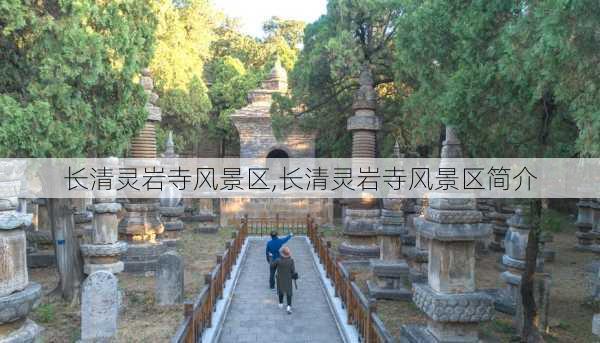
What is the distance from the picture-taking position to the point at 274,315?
8.54 m

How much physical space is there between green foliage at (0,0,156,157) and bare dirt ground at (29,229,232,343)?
3435 millimetres

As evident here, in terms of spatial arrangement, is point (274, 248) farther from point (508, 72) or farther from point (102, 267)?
point (508, 72)

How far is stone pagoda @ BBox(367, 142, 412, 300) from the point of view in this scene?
31.9ft

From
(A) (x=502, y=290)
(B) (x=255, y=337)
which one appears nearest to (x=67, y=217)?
(B) (x=255, y=337)

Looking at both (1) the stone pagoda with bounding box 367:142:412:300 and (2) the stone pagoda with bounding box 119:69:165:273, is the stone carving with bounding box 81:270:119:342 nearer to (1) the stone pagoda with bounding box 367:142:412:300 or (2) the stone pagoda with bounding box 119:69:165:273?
(2) the stone pagoda with bounding box 119:69:165:273

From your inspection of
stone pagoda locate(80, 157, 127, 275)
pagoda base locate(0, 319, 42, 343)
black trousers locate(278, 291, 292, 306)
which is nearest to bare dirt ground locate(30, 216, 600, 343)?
stone pagoda locate(80, 157, 127, 275)

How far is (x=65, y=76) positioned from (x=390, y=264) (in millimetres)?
7776

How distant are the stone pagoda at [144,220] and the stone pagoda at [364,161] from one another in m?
6.05

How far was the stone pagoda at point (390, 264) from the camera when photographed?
973 centimetres

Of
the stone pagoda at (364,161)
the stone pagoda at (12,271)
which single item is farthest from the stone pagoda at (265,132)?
the stone pagoda at (12,271)

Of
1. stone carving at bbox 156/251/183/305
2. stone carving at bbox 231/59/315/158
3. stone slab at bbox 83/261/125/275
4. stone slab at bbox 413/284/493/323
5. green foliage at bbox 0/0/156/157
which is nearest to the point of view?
stone slab at bbox 413/284/493/323

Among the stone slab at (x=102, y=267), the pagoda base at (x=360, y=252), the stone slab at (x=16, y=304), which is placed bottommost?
the pagoda base at (x=360, y=252)

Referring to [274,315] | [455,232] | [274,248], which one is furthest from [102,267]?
[455,232]

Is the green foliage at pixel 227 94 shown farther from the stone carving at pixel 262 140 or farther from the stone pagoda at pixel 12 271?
the stone pagoda at pixel 12 271
